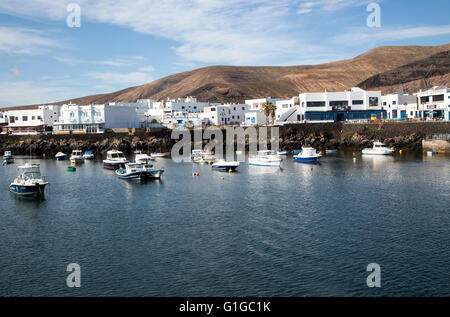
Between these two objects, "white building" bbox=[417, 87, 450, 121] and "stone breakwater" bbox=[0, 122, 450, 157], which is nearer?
"stone breakwater" bbox=[0, 122, 450, 157]

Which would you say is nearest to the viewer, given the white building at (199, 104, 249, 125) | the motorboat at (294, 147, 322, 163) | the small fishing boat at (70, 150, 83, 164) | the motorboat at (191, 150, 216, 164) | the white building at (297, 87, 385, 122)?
the motorboat at (294, 147, 322, 163)

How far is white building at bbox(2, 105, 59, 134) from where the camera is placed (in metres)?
144

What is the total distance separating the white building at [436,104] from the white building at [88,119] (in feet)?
310

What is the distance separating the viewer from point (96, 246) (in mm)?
32938

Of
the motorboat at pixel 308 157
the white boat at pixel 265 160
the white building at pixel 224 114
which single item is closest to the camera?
the white boat at pixel 265 160

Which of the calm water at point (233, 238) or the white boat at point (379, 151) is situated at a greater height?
the white boat at point (379, 151)

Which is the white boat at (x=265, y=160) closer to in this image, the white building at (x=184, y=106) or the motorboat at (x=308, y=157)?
the motorboat at (x=308, y=157)

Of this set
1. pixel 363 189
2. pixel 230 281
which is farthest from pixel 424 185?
pixel 230 281

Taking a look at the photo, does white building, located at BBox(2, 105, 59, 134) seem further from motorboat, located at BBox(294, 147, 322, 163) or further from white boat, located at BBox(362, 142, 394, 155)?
white boat, located at BBox(362, 142, 394, 155)

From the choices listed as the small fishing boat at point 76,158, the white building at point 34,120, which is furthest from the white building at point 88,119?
the small fishing boat at point 76,158

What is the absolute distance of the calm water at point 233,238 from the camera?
25.8 m

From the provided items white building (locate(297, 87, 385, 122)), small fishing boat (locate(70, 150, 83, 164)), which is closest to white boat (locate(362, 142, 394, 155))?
white building (locate(297, 87, 385, 122))

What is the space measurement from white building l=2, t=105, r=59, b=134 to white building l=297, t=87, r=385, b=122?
8451cm
